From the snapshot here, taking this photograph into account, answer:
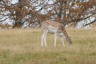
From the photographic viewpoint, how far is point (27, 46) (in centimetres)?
1631

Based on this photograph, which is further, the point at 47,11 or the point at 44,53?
the point at 47,11

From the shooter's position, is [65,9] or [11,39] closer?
[11,39]

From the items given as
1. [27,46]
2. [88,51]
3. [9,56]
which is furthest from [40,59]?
[27,46]

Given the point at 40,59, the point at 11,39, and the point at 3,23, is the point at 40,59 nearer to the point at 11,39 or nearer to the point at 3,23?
the point at 11,39

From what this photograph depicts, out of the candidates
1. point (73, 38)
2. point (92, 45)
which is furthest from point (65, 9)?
point (92, 45)

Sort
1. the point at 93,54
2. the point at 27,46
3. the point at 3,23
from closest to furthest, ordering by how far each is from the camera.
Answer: the point at 93,54
the point at 27,46
the point at 3,23

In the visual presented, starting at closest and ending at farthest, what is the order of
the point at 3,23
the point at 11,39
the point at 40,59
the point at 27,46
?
the point at 40,59 < the point at 27,46 < the point at 11,39 < the point at 3,23

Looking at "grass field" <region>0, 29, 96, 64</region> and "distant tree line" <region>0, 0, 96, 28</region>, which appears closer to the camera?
"grass field" <region>0, 29, 96, 64</region>

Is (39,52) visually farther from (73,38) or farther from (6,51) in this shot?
(73,38)

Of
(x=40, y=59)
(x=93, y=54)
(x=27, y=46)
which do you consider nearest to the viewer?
(x=40, y=59)

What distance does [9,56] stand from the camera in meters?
13.8

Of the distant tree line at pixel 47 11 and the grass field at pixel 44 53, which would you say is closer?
the grass field at pixel 44 53

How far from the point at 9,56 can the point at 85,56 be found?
2326 mm

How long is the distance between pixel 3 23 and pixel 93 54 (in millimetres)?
20479
